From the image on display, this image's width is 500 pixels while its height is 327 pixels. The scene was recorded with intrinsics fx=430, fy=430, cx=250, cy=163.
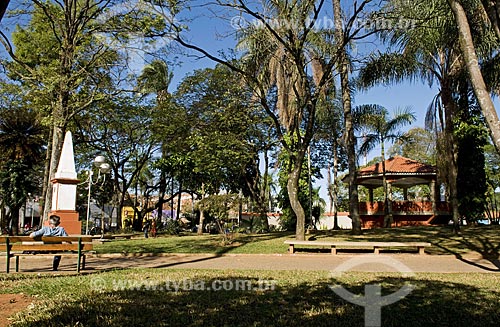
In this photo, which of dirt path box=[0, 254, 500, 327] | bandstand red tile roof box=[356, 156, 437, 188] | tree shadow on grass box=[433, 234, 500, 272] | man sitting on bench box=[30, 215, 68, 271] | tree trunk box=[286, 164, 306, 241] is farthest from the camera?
bandstand red tile roof box=[356, 156, 437, 188]

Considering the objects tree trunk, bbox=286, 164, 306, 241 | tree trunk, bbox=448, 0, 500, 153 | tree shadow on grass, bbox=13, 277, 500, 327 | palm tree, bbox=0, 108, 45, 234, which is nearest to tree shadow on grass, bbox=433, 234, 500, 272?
tree trunk, bbox=286, 164, 306, 241

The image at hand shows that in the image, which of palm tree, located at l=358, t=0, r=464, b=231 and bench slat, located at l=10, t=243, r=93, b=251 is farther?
palm tree, located at l=358, t=0, r=464, b=231

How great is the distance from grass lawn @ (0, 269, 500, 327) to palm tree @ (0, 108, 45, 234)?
71.5 ft

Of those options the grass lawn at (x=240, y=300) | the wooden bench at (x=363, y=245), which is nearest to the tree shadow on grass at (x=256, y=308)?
the grass lawn at (x=240, y=300)

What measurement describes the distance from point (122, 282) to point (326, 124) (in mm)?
21002

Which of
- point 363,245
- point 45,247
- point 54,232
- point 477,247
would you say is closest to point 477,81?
point 363,245

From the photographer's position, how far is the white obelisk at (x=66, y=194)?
14.9 metres

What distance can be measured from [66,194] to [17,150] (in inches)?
603

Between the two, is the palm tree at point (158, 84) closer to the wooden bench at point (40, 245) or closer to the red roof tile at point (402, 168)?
the wooden bench at point (40, 245)

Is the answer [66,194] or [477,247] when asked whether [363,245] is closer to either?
[477,247]

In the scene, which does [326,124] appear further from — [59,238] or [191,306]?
[191,306]

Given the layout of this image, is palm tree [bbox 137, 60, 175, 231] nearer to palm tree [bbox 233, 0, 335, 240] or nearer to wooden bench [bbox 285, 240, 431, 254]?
palm tree [bbox 233, 0, 335, 240]

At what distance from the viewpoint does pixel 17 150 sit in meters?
28.0

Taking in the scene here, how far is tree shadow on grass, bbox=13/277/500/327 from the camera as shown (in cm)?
471
